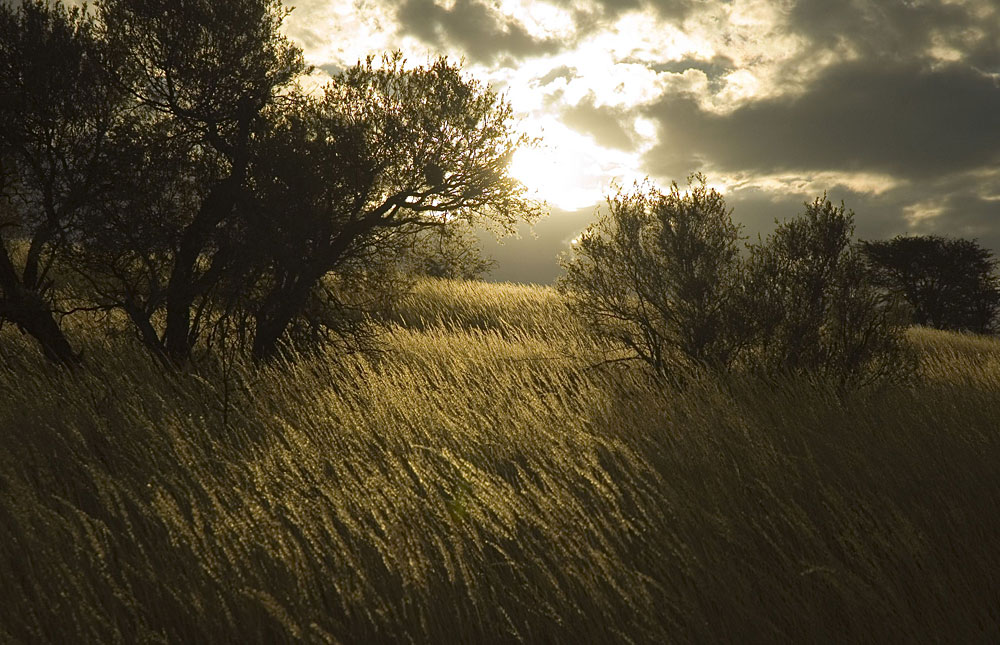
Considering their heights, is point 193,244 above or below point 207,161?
below

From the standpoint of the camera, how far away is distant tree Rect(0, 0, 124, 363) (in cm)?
740

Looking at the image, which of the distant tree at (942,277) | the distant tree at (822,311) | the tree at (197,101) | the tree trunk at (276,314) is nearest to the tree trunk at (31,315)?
the tree at (197,101)

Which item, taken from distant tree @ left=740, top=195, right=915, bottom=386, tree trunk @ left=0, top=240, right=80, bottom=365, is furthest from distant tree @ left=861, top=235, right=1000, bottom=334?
tree trunk @ left=0, top=240, right=80, bottom=365

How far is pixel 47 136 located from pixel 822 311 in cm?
1023

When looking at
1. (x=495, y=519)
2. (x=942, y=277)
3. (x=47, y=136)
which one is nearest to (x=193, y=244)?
(x=47, y=136)

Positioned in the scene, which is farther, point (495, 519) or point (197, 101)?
point (197, 101)

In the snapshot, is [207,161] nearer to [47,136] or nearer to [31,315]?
[47,136]

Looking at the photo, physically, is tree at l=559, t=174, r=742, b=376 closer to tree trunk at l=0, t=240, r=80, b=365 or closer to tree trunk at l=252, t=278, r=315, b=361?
tree trunk at l=252, t=278, r=315, b=361

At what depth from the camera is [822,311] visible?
839 centimetres

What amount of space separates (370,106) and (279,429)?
212 inches

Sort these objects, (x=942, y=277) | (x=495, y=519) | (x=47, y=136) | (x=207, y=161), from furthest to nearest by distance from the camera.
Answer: (x=942, y=277) → (x=207, y=161) → (x=47, y=136) → (x=495, y=519)

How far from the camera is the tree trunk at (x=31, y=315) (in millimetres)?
7352

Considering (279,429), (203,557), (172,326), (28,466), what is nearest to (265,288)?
(172,326)

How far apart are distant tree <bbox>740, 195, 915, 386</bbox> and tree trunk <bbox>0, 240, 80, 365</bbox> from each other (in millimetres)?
8978
